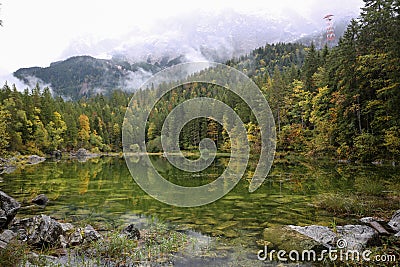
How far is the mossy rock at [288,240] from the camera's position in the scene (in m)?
6.92

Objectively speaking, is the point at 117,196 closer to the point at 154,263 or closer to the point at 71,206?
the point at 71,206

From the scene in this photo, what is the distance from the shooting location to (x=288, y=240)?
24.4 ft

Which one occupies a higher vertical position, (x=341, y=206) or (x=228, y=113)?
(x=228, y=113)

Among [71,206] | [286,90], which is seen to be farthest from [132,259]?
[286,90]

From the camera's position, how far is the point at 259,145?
39750 mm

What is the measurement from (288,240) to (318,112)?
92.6 ft

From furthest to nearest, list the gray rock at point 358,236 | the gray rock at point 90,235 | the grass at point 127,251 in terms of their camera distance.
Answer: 1. the gray rock at point 90,235
2. the gray rock at point 358,236
3. the grass at point 127,251

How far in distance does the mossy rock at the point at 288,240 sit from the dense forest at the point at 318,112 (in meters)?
15.0

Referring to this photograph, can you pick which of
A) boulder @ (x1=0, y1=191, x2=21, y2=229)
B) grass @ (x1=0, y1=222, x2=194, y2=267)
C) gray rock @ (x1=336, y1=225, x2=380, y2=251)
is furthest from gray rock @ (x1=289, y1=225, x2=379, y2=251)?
boulder @ (x1=0, y1=191, x2=21, y2=229)

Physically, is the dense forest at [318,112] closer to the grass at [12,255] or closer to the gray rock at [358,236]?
the gray rock at [358,236]

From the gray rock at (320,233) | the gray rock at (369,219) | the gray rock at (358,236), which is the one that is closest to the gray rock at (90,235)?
the gray rock at (320,233)

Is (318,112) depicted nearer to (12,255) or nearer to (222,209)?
(222,209)

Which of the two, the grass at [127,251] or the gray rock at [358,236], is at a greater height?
the gray rock at [358,236]

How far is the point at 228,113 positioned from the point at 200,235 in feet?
124
